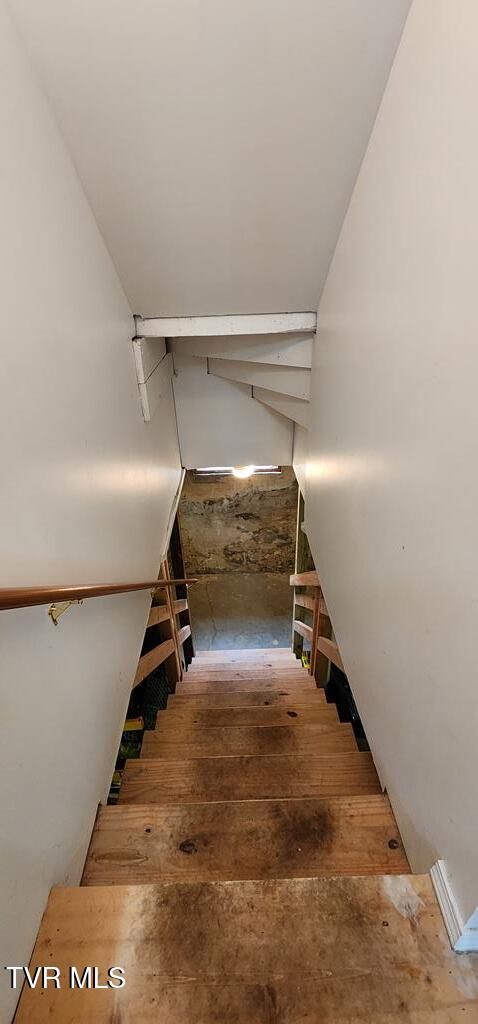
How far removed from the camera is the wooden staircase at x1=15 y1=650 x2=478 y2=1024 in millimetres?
835

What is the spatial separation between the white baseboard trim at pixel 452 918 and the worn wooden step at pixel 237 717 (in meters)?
1.34

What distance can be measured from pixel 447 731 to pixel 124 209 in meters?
1.92

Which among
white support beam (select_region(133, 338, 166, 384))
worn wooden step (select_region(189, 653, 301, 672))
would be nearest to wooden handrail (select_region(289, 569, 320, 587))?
worn wooden step (select_region(189, 653, 301, 672))

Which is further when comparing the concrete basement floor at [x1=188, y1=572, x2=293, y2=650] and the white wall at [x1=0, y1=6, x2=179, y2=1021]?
the concrete basement floor at [x1=188, y1=572, x2=293, y2=650]

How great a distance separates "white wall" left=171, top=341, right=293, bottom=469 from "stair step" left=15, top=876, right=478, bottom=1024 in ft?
10.6

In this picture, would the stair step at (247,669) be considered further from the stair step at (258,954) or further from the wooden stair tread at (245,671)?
the stair step at (258,954)

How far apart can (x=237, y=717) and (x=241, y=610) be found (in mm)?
3612

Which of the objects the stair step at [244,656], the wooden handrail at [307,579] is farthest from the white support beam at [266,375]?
the stair step at [244,656]

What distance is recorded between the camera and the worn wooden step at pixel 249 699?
8.74 feet

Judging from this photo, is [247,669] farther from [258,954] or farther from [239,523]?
[258,954]

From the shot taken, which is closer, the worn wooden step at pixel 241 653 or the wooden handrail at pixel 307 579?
the wooden handrail at pixel 307 579

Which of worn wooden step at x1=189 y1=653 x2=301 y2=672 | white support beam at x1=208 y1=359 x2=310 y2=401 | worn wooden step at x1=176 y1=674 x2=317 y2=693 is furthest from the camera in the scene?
worn wooden step at x1=189 y1=653 x2=301 y2=672

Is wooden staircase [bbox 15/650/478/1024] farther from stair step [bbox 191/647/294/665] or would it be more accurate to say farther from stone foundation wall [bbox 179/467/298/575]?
stone foundation wall [bbox 179/467/298/575]

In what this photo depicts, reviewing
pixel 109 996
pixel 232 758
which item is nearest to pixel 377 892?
pixel 109 996
